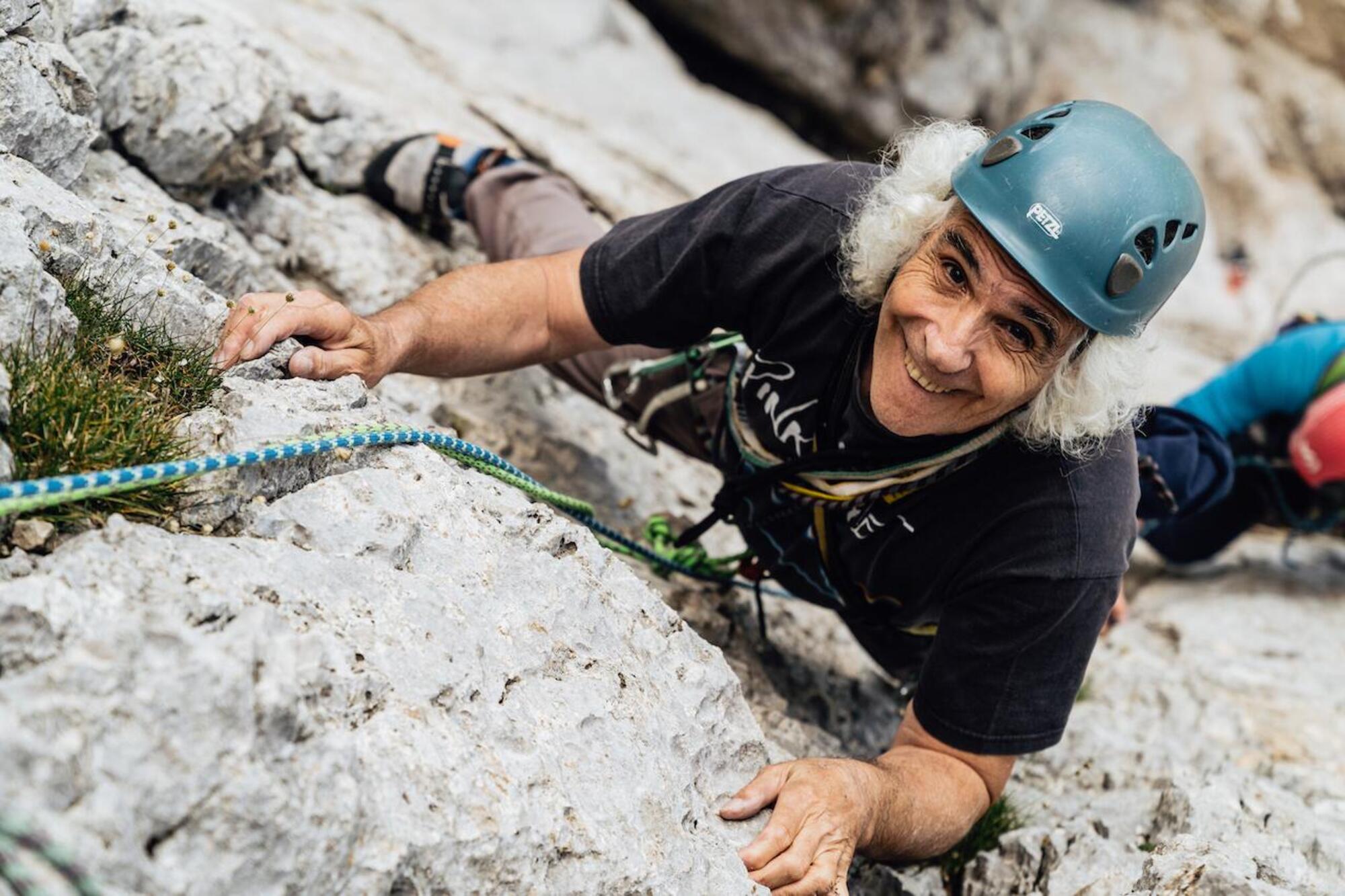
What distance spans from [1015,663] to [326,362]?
2.63 metres

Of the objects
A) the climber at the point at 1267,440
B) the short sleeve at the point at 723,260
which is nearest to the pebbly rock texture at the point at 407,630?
the climber at the point at 1267,440

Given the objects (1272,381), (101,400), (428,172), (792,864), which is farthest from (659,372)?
(1272,381)

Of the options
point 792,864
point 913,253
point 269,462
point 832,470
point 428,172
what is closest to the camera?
point 269,462

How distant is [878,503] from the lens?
14.3 feet

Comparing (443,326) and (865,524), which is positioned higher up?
(443,326)

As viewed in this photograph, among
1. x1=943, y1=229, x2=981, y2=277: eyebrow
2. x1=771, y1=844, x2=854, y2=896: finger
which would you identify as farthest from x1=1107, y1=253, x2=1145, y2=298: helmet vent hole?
x1=771, y1=844, x2=854, y2=896: finger

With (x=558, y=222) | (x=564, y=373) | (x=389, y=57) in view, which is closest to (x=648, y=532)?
(x=564, y=373)

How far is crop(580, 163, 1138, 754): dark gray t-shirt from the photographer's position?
12.8ft

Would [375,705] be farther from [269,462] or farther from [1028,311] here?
[1028,311]

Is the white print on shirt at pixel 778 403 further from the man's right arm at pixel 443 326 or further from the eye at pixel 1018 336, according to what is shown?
the eye at pixel 1018 336

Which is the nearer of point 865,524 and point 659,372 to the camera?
point 865,524

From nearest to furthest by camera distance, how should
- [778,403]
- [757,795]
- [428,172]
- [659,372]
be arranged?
[757,795] < [778,403] < [659,372] < [428,172]

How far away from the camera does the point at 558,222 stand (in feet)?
20.5

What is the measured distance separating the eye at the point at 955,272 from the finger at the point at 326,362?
6.84 feet
